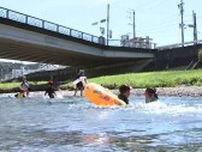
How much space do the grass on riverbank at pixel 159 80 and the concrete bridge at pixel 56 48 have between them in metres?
7.46

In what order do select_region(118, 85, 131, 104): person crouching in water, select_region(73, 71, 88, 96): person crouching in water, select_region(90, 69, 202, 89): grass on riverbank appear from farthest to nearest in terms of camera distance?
select_region(90, 69, 202, 89): grass on riverbank → select_region(73, 71, 88, 96): person crouching in water → select_region(118, 85, 131, 104): person crouching in water

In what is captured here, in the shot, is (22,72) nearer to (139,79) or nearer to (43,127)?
(139,79)

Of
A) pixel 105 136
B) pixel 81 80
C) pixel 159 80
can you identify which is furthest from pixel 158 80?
pixel 105 136

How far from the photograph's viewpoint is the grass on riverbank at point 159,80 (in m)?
48.4

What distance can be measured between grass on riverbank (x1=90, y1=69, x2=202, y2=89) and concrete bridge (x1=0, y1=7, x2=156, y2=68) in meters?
7.46

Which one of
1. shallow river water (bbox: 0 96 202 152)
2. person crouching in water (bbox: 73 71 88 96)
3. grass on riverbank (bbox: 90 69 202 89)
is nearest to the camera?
shallow river water (bbox: 0 96 202 152)

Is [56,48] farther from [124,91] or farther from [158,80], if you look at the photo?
[124,91]

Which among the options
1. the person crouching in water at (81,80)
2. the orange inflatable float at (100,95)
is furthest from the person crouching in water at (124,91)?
the person crouching in water at (81,80)

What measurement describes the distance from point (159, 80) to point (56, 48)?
1464 cm

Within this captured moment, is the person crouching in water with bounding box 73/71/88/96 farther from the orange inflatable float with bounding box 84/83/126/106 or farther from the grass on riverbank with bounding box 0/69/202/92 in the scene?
the grass on riverbank with bounding box 0/69/202/92

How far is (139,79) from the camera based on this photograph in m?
54.6

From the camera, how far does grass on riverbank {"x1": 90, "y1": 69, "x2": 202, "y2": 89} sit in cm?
4842

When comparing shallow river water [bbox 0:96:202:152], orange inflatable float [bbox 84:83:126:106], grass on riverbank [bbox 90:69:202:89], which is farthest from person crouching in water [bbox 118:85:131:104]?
grass on riverbank [bbox 90:69:202:89]

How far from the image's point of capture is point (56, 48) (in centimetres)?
6147
